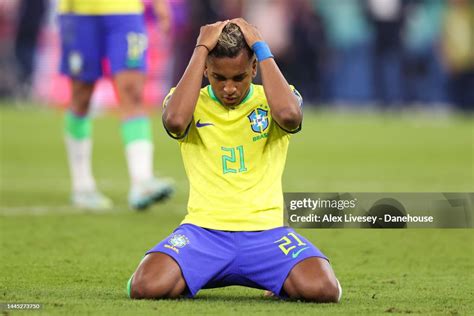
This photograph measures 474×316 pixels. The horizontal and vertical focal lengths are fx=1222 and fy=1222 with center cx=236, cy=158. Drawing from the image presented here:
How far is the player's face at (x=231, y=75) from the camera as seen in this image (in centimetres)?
573

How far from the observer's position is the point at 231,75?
5.75 m

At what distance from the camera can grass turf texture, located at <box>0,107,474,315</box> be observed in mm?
5766

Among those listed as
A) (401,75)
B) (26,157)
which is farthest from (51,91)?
(26,157)

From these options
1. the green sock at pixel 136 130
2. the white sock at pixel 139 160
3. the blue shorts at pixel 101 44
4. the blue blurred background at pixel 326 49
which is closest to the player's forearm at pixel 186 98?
the white sock at pixel 139 160

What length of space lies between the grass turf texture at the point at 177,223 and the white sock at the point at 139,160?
33 centimetres

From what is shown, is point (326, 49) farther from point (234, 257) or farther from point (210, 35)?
point (234, 257)

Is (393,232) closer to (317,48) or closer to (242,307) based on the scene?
(242,307)

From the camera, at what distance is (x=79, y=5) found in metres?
10.1

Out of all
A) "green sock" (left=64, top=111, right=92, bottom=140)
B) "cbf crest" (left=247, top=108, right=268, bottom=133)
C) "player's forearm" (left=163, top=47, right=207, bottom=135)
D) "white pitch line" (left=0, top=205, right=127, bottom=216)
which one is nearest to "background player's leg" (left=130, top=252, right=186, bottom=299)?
"player's forearm" (left=163, top=47, right=207, bottom=135)

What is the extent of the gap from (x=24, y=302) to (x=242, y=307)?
1001 mm

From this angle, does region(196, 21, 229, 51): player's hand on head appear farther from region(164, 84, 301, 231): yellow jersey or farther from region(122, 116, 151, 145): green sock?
region(122, 116, 151, 145): green sock

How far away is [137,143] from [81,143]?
2.45 ft
